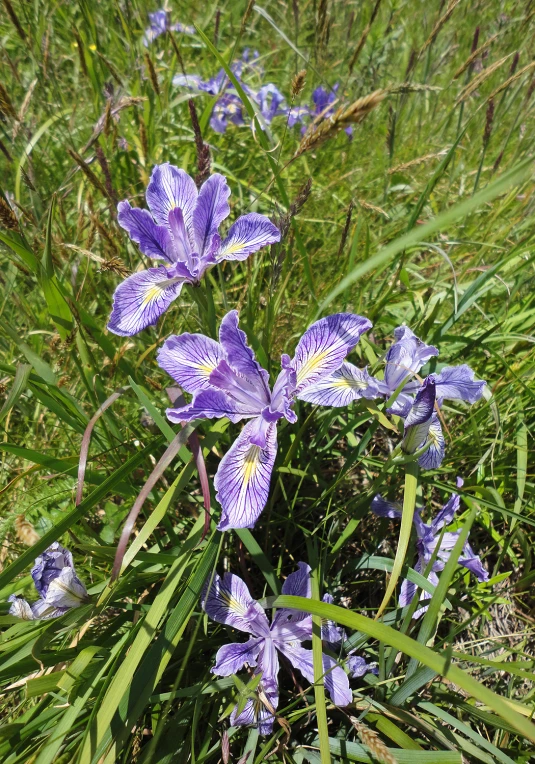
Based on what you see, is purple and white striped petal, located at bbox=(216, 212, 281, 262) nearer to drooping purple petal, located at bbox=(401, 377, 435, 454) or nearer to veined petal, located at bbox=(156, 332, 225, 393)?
veined petal, located at bbox=(156, 332, 225, 393)

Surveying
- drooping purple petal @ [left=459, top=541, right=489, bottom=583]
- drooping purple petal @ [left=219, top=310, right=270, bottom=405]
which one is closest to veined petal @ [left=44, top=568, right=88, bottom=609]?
drooping purple petal @ [left=219, top=310, right=270, bottom=405]

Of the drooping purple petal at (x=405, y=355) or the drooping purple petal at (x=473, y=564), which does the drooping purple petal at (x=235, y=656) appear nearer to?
the drooping purple petal at (x=473, y=564)

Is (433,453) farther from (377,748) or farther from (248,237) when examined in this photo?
(248,237)

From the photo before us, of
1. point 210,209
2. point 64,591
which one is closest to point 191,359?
point 210,209

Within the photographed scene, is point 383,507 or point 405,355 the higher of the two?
point 405,355

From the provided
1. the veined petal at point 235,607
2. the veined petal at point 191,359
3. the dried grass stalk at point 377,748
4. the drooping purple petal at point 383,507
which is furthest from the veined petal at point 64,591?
the drooping purple petal at point 383,507
